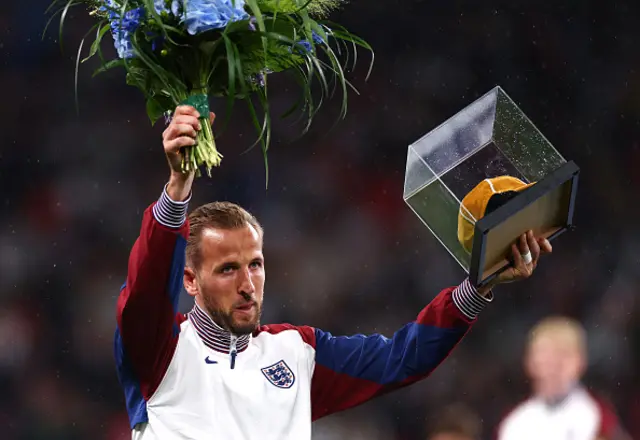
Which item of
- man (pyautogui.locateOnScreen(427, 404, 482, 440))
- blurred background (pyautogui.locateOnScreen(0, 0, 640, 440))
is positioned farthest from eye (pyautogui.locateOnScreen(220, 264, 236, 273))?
man (pyautogui.locateOnScreen(427, 404, 482, 440))

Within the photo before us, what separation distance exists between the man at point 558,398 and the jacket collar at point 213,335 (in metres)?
2.77

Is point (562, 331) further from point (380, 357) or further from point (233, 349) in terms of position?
point (233, 349)

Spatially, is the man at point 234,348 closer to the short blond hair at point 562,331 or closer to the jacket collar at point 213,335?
the jacket collar at point 213,335

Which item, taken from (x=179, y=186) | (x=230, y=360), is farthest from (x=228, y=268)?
(x=179, y=186)

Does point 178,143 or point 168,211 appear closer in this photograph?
point 178,143

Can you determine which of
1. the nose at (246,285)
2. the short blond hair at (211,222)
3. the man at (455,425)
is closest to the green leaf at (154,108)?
the short blond hair at (211,222)

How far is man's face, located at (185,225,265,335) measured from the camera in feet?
10.9

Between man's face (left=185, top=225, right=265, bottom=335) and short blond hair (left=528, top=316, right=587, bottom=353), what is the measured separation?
3.23 m

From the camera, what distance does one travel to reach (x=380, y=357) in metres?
3.56

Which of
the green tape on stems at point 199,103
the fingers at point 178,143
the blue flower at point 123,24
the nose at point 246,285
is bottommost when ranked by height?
the nose at point 246,285

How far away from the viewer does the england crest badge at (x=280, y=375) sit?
11.1ft

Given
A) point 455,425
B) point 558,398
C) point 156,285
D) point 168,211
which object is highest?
point 168,211

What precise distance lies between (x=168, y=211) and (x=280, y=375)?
80 cm

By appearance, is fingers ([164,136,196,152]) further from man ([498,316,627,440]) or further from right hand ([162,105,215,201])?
man ([498,316,627,440])
